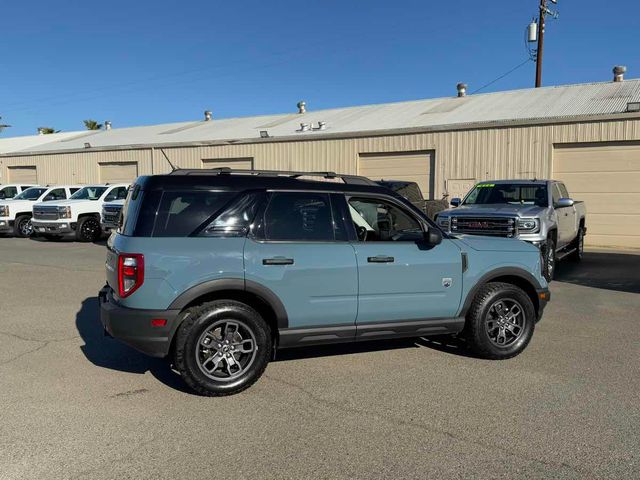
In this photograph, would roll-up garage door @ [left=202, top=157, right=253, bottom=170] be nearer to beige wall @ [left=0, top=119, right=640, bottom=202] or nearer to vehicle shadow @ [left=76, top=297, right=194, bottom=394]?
beige wall @ [left=0, top=119, right=640, bottom=202]

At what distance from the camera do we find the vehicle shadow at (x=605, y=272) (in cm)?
987

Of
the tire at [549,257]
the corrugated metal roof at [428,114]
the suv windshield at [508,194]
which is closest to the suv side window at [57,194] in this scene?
the corrugated metal roof at [428,114]

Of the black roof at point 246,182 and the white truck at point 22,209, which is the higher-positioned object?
the black roof at point 246,182

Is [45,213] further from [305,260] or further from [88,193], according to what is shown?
[305,260]

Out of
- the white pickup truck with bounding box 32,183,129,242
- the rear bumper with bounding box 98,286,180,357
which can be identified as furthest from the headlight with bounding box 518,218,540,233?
the white pickup truck with bounding box 32,183,129,242

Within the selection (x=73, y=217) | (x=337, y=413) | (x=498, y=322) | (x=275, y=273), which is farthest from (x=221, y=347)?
(x=73, y=217)

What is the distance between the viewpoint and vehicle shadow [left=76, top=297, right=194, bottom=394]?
4.91m

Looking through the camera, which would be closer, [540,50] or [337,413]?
[337,413]

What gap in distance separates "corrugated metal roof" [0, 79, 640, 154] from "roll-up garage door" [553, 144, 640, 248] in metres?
1.20

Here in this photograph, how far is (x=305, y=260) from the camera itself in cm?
464

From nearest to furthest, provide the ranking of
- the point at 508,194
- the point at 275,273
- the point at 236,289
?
the point at 236,289, the point at 275,273, the point at 508,194

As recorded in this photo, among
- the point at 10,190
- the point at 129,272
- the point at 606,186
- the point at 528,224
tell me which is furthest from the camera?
the point at 10,190

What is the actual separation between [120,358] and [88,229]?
1307 cm

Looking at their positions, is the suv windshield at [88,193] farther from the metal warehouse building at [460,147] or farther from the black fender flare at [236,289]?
the black fender flare at [236,289]
